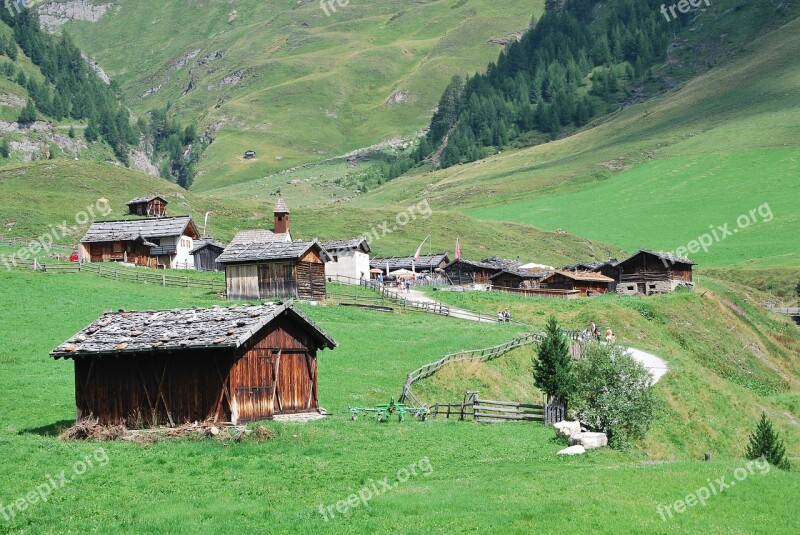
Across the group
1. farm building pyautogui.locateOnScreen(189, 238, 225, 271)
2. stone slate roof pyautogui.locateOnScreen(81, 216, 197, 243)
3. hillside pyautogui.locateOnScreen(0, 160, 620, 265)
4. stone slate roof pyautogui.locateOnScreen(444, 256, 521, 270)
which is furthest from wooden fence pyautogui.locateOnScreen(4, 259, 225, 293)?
hillside pyautogui.locateOnScreen(0, 160, 620, 265)

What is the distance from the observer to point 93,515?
21062 millimetres

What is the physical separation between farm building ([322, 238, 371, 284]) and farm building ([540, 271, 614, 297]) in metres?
19.4

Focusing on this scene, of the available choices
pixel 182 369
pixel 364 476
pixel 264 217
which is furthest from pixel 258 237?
pixel 364 476

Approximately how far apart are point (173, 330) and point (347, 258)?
65.7 metres

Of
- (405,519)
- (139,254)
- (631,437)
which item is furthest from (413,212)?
(405,519)

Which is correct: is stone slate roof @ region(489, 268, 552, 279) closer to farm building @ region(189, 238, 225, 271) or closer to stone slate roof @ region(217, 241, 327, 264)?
farm building @ region(189, 238, 225, 271)

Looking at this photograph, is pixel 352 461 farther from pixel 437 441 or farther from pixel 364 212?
pixel 364 212

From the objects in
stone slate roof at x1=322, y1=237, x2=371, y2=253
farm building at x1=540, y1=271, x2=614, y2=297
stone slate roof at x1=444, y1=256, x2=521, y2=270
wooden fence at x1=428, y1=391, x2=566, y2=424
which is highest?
stone slate roof at x1=322, y1=237, x2=371, y2=253

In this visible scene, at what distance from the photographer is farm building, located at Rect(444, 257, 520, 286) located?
112000mm

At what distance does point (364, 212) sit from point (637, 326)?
3537 inches

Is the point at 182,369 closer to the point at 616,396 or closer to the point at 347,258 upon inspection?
the point at 616,396

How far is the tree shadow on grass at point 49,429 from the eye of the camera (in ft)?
104

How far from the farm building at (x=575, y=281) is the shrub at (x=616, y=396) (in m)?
63.2

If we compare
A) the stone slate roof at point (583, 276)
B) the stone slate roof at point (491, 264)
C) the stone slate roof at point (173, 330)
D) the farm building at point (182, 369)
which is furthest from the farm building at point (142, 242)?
the farm building at point (182, 369)
